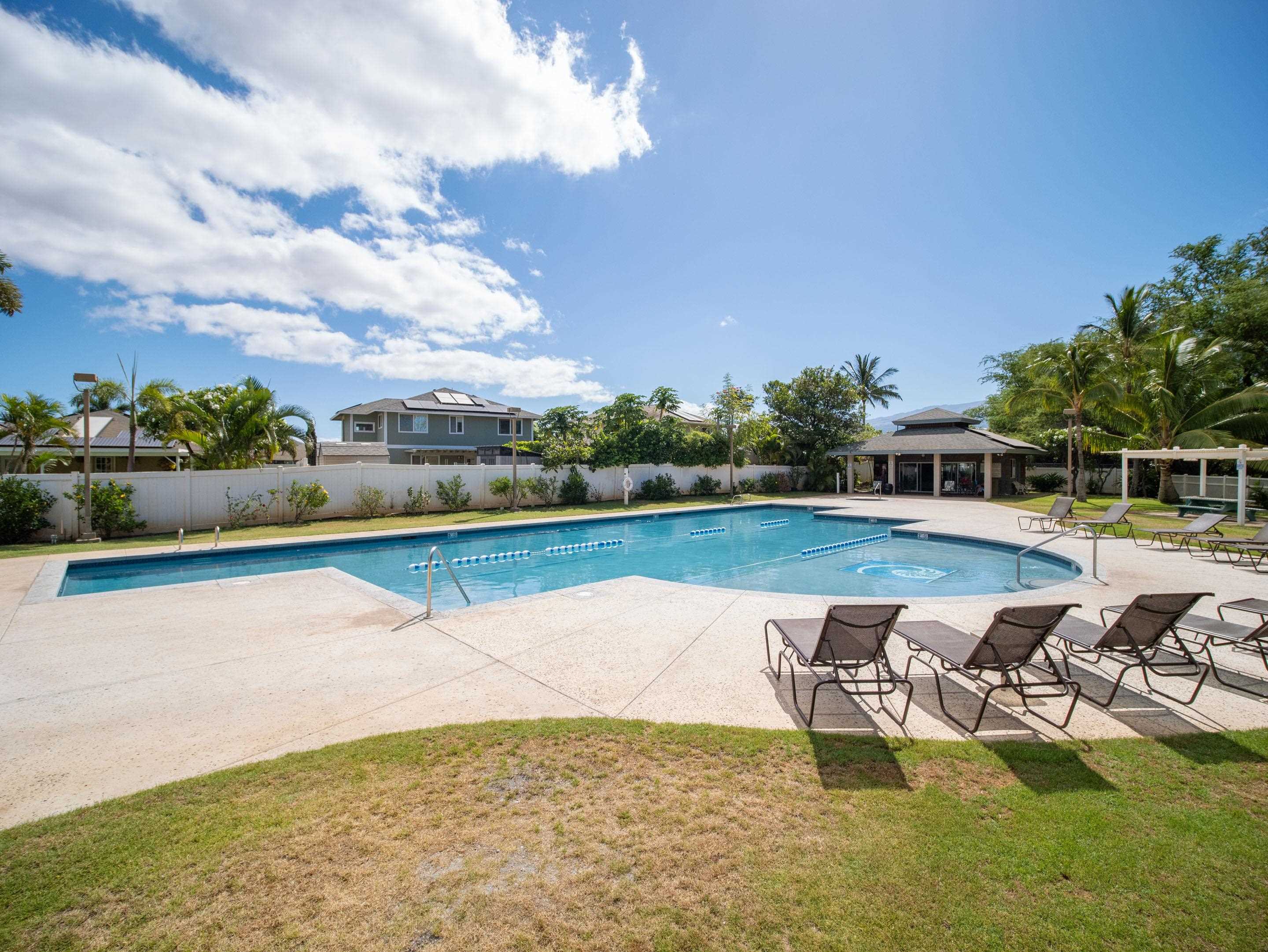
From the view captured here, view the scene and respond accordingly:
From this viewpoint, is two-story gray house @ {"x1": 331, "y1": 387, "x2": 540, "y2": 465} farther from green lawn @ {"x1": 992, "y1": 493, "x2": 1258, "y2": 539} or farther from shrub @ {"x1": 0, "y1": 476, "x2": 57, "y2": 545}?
green lawn @ {"x1": 992, "y1": 493, "x2": 1258, "y2": 539}

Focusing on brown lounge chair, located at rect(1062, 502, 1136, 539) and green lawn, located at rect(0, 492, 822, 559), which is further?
brown lounge chair, located at rect(1062, 502, 1136, 539)

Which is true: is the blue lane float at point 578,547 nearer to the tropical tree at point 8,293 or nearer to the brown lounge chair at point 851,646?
the brown lounge chair at point 851,646

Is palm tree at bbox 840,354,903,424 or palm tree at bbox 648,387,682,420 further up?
palm tree at bbox 840,354,903,424

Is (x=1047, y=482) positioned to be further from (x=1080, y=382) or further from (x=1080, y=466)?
(x=1080, y=382)

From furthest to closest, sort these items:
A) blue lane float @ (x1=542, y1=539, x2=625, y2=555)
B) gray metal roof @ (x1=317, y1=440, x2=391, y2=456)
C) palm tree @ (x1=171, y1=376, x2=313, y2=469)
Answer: gray metal roof @ (x1=317, y1=440, x2=391, y2=456), palm tree @ (x1=171, y1=376, x2=313, y2=469), blue lane float @ (x1=542, y1=539, x2=625, y2=555)

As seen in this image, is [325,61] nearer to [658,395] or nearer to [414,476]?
[414,476]

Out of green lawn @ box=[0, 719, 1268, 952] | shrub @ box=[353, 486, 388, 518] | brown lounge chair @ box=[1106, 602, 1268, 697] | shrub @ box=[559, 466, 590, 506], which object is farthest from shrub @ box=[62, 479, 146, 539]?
Result: brown lounge chair @ box=[1106, 602, 1268, 697]

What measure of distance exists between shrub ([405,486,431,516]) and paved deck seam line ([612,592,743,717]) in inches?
558

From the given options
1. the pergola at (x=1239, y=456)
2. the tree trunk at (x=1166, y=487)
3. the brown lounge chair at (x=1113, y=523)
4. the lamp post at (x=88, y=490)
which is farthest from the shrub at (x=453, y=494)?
the tree trunk at (x=1166, y=487)

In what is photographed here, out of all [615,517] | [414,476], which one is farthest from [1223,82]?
[414,476]

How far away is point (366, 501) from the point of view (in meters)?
17.1

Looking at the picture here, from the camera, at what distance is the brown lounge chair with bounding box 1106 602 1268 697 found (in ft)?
13.8

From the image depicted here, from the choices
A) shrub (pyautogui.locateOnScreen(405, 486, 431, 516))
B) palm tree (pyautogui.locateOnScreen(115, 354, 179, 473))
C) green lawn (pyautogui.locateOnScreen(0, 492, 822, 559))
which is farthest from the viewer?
shrub (pyautogui.locateOnScreen(405, 486, 431, 516))

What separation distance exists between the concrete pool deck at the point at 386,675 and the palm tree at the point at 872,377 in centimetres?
4301
